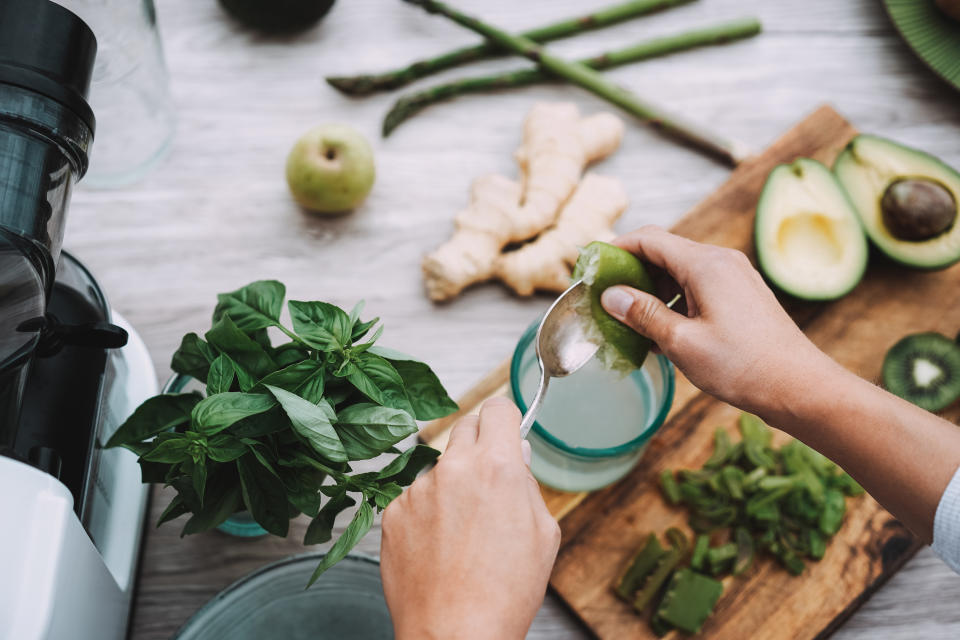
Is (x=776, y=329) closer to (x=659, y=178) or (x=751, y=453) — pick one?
(x=751, y=453)

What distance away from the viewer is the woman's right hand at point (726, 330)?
67 cm

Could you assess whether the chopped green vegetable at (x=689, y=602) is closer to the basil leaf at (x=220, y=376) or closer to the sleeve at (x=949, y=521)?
the sleeve at (x=949, y=521)

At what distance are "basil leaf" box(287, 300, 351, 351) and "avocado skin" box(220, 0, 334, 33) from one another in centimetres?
61

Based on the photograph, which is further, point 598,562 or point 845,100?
point 845,100

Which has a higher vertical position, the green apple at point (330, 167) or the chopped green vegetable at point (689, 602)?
the green apple at point (330, 167)

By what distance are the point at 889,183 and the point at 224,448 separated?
85 centimetres

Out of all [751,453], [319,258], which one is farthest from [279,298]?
[751,453]

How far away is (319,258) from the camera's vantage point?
3.21 feet

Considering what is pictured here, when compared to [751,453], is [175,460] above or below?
above

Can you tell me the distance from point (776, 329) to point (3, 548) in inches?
23.9

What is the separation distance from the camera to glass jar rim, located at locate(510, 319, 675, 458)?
0.73 metres

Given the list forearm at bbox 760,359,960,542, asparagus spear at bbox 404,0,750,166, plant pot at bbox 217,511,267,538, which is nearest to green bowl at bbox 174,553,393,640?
plant pot at bbox 217,511,267,538

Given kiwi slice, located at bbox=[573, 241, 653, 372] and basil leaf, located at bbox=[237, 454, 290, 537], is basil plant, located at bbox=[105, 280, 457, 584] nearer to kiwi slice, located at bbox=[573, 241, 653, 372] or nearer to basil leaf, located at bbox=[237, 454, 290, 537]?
basil leaf, located at bbox=[237, 454, 290, 537]

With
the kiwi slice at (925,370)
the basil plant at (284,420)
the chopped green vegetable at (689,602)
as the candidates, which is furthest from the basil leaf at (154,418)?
the kiwi slice at (925,370)
